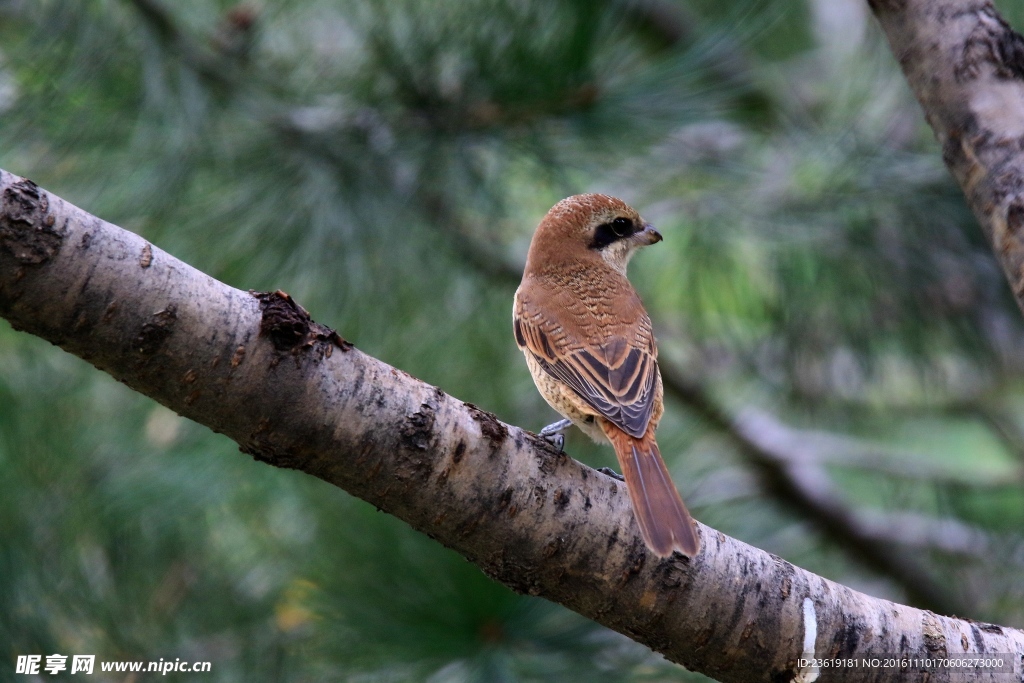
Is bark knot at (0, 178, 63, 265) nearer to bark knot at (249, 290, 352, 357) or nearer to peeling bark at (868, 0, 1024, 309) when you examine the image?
bark knot at (249, 290, 352, 357)

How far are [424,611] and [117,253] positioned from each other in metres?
1.61

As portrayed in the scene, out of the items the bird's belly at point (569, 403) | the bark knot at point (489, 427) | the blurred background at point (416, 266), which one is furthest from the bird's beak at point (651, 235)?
the bark knot at point (489, 427)

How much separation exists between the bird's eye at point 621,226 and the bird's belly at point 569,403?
2.52 feet

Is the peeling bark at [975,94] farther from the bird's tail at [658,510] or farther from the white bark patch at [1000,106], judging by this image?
the bird's tail at [658,510]

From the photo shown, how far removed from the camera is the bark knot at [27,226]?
4.78 feet

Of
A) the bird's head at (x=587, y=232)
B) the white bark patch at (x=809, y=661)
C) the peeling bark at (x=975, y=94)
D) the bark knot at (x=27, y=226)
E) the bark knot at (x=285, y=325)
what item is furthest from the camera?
the bird's head at (x=587, y=232)

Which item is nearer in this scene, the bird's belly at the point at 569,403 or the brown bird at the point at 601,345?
the brown bird at the point at 601,345

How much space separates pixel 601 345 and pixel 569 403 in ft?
0.78

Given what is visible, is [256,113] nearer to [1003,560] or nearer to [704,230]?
[704,230]

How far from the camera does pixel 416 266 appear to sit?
148 inches

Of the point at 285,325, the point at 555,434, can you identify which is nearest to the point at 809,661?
the point at 555,434

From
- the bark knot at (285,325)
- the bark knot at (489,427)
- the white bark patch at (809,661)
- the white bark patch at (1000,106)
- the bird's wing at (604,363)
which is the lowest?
the white bark patch at (809,661)

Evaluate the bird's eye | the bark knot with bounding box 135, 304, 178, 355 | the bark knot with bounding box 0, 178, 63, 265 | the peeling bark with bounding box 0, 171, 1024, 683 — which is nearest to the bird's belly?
the peeling bark with bounding box 0, 171, 1024, 683

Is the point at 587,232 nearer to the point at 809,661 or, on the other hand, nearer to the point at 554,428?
the point at 554,428
